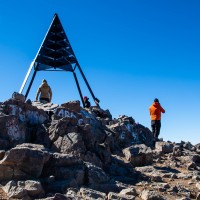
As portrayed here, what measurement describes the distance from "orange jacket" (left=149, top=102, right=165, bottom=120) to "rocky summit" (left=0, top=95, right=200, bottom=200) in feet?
8.24

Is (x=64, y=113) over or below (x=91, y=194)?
over

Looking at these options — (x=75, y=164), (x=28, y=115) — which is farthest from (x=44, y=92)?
(x=75, y=164)

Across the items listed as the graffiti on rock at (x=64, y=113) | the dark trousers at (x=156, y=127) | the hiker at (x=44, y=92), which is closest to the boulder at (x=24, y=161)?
the graffiti on rock at (x=64, y=113)

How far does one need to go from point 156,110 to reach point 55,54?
12.1 meters

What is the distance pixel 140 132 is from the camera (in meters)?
18.1

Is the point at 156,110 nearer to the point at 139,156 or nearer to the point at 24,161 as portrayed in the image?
the point at 139,156

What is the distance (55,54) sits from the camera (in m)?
27.2

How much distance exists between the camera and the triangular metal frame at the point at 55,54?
86.0 feet

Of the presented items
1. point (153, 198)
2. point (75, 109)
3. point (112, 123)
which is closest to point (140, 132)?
point (112, 123)

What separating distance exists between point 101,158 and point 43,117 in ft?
8.98

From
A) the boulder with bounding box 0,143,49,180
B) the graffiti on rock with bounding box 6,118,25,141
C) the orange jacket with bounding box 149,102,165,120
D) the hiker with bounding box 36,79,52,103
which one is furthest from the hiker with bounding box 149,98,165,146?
the boulder with bounding box 0,143,49,180

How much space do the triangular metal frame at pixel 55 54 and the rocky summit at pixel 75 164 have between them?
38.3ft

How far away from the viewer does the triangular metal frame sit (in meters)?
26.2

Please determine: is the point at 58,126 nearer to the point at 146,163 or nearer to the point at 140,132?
the point at 146,163
